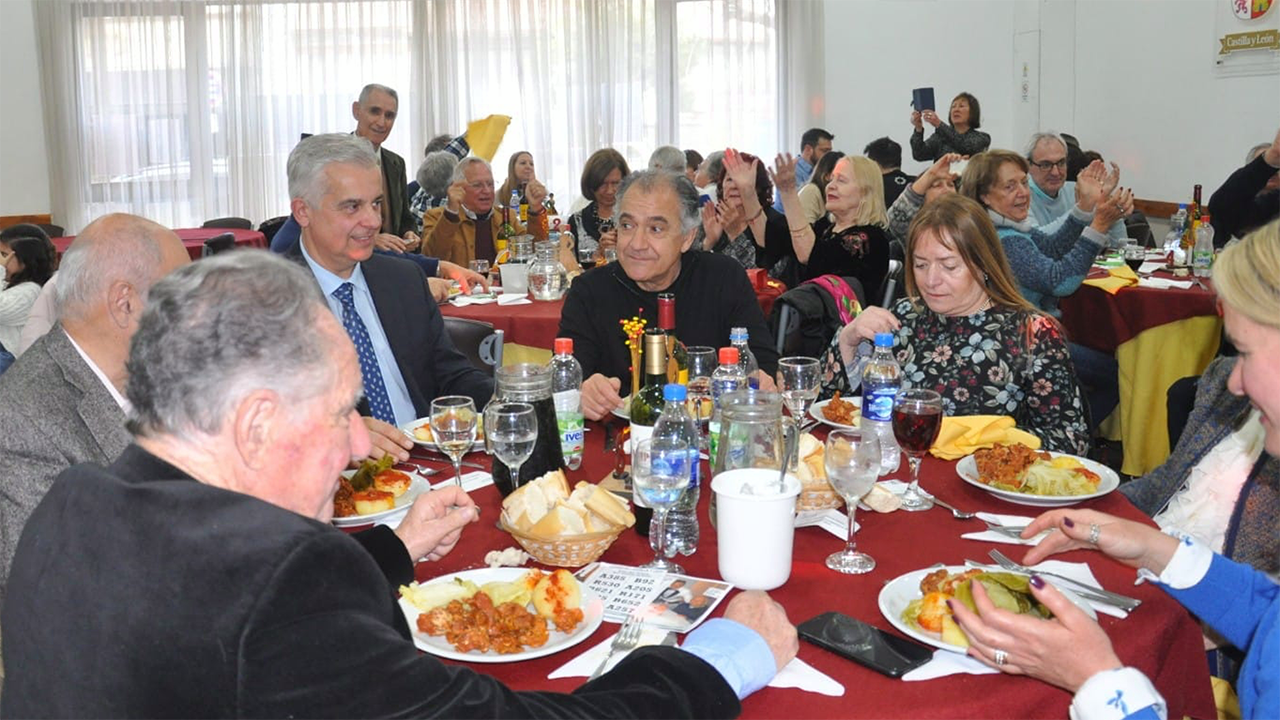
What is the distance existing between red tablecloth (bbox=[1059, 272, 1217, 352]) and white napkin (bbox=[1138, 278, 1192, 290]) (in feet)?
0.15

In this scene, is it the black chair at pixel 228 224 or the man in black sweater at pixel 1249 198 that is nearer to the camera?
the man in black sweater at pixel 1249 198

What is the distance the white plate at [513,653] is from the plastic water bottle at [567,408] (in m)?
0.58

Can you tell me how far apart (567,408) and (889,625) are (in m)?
0.95

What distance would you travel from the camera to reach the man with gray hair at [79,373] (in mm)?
1810

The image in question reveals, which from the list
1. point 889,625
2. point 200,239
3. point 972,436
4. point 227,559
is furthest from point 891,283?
point 200,239

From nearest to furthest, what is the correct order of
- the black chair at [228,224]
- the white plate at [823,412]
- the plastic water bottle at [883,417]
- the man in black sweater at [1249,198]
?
the plastic water bottle at [883,417]
the white plate at [823,412]
the man in black sweater at [1249,198]
the black chair at [228,224]

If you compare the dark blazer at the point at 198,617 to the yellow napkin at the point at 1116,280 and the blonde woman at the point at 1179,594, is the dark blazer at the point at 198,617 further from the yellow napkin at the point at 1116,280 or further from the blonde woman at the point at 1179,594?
the yellow napkin at the point at 1116,280

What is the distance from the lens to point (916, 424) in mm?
2033

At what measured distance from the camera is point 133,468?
1111 millimetres

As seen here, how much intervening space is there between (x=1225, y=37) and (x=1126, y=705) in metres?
7.54

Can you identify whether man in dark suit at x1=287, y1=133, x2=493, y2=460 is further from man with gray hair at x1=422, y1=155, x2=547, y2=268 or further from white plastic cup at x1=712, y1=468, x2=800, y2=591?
man with gray hair at x1=422, y1=155, x2=547, y2=268

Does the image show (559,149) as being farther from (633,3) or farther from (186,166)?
(186,166)

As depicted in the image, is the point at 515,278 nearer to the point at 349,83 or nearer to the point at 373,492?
the point at 373,492

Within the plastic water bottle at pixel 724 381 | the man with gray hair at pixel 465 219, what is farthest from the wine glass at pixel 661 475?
the man with gray hair at pixel 465 219
